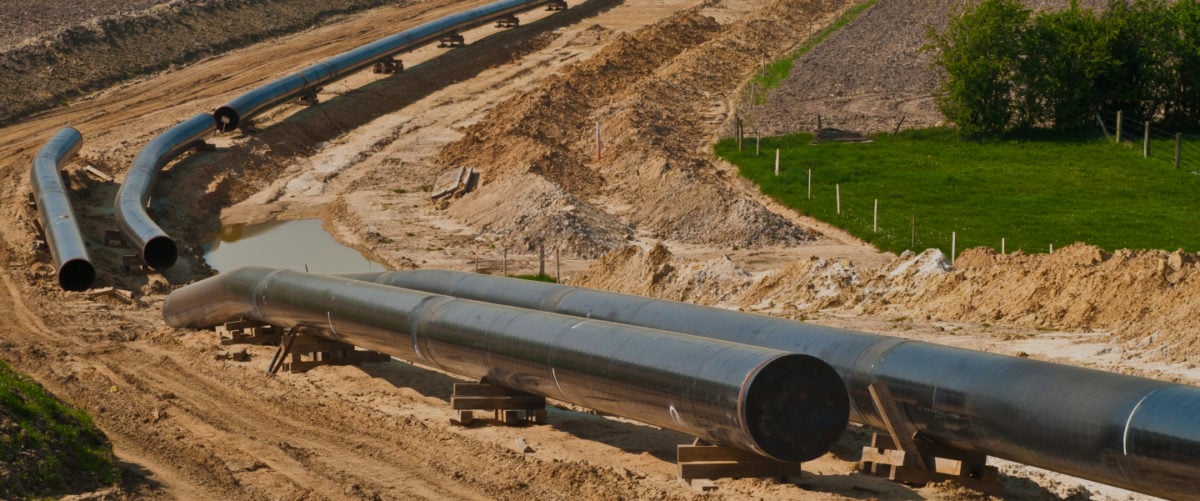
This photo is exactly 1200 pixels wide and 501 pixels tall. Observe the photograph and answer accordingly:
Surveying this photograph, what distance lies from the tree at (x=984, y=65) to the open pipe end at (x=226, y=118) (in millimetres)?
26136

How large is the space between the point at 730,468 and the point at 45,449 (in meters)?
A: 8.74

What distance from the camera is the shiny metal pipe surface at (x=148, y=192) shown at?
38312 millimetres

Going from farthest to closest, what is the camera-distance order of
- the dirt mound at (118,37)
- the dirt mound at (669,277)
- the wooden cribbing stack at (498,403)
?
the dirt mound at (118,37) < the dirt mound at (669,277) < the wooden cribbing stack at (498,403)

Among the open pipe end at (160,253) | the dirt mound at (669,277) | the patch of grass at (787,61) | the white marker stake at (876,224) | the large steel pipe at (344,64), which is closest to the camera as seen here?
the dirt mound at (669,277)

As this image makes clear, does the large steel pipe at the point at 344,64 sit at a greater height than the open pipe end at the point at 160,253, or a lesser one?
greater

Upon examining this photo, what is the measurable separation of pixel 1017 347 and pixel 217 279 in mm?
16497

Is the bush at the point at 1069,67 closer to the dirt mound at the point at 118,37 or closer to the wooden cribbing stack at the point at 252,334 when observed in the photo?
the wooden cribbing stack at the point at 252,334

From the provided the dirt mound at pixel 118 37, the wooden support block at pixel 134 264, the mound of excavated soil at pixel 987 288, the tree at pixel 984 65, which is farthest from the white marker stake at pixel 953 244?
the dirt mound at pixel 118 37

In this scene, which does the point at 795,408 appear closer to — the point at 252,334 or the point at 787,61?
the point at 252,334

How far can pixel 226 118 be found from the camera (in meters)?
53.7

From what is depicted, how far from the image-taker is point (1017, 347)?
89.1 ft

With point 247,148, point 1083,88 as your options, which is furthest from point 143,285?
point 1083,88

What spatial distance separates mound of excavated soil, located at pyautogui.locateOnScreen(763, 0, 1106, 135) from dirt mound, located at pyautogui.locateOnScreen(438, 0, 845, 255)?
265cm

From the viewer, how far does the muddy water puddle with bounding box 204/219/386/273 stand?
42688 mm
